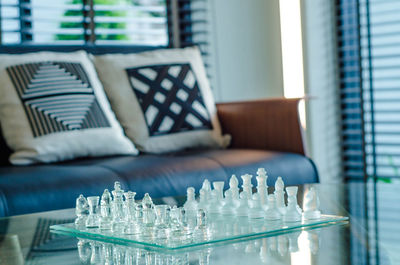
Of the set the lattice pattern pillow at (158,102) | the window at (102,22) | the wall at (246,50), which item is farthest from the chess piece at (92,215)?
the wall at (246,50)

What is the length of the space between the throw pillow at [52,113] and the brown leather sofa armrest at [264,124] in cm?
52

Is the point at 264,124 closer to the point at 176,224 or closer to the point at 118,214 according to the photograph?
the point at 118,214

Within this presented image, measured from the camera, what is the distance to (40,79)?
2381mm

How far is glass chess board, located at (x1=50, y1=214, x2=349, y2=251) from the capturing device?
3.18ft

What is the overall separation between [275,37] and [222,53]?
1.11 feet

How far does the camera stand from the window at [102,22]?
3062 mm

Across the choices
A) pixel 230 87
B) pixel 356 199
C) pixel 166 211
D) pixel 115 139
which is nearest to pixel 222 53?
pixel 230 87

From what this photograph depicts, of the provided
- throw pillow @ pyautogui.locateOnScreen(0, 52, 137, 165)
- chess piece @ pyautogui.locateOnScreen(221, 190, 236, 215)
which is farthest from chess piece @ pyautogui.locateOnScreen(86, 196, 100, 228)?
throw pillow @ pyautogui.locateOnScreen(0, 52, 137, 165)

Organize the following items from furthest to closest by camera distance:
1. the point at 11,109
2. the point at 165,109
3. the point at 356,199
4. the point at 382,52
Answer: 1. the point at 382,52
2. the point at 165,109
3. the point at 11,109
4. the point at 356,199

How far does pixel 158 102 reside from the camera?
2.65m

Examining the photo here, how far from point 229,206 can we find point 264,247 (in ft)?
0.93

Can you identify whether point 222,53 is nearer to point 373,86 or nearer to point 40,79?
point 373,86

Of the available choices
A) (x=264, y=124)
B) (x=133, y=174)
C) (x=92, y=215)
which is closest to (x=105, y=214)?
(x=92, y=215)

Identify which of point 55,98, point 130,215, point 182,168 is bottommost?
point 182,168
